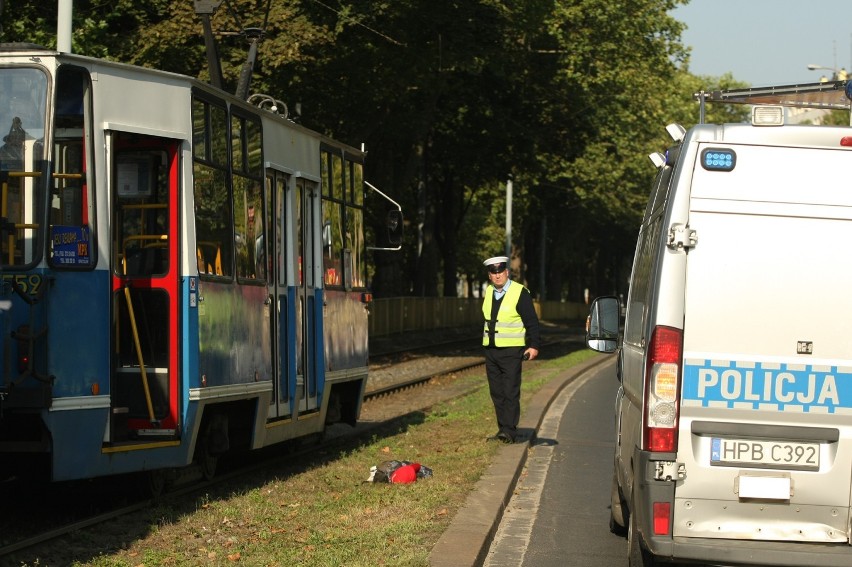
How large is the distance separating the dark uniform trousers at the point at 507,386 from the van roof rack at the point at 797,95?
4267 millimetres

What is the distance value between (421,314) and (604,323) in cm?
3976

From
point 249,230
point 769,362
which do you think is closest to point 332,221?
point 249,230

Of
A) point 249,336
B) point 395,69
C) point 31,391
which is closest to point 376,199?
point 395,69

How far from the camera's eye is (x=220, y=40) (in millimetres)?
25812

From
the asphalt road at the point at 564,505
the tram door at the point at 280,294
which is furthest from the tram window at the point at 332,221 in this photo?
the asphalt road at the point at 564,505

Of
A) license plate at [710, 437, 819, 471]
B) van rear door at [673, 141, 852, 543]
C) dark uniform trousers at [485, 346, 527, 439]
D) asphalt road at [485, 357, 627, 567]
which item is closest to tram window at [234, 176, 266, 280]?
asphalt road at [485, 357, 627, 567]

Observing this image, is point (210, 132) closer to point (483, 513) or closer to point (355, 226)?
point (483, 513)

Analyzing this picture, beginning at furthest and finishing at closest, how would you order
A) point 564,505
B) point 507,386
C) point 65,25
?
point 65,25 → point 507,386 → point 564,505

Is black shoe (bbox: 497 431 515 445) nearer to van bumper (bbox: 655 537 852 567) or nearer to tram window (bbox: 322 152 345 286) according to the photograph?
tram window (bbox: 322 152 345 286)

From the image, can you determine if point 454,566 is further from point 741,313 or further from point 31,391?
point 31,391

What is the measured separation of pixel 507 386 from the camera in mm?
13891

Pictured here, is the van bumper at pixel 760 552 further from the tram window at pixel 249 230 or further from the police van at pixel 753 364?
the tram window at pixel 249 230

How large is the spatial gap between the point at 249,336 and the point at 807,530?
5877 mm

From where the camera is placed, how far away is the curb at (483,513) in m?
8.05
